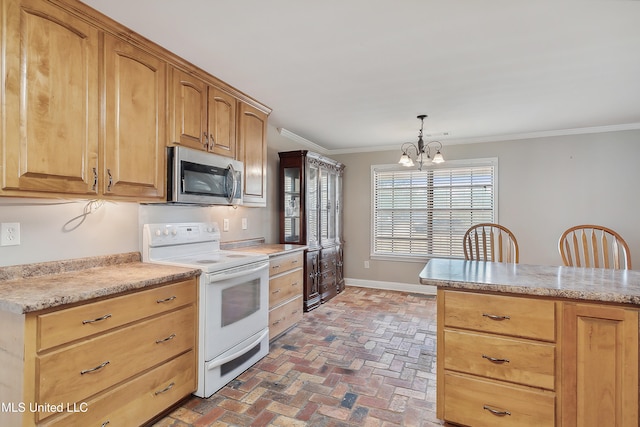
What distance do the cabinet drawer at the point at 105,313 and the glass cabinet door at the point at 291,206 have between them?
2.17 metres

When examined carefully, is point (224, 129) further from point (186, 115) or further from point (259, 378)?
point (259, 378)

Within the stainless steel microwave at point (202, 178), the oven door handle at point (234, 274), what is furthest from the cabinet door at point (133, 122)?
the oven door handle at point (234, 274)

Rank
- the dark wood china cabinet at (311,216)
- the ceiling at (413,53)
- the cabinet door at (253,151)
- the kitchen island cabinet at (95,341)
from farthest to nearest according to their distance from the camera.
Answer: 1. the dark wood china cabinet at (311,216)
2. the cabinet door at (253,151)
3. the ceiling at (413,53)
4. the kitchen island cabinet at (95,341)

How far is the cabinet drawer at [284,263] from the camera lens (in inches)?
120

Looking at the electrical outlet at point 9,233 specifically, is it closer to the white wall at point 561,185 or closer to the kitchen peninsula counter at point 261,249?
the kitchen peninsula counter at point 261,249

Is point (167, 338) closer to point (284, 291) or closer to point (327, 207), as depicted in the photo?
point (284, 291)

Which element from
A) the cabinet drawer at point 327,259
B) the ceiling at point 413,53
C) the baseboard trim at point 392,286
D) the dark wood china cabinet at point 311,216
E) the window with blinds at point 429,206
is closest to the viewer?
the ceiling at point 413,53

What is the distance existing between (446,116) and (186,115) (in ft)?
9.11

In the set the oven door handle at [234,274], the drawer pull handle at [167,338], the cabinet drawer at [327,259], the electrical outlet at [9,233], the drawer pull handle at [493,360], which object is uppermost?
the electrical outlet at [9,233]

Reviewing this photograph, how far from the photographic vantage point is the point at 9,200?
5.65 ft

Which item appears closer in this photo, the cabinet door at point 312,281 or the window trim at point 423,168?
the cabinet door at point 312,281

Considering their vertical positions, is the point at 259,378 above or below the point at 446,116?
below

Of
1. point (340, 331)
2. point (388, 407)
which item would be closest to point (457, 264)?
point (388, 407)

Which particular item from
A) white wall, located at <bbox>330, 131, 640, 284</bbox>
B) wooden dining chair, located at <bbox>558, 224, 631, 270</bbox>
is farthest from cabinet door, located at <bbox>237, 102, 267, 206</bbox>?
white wall, located at <bbox>330, 131, 640, 284</bbox>
